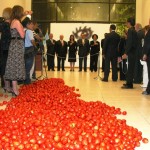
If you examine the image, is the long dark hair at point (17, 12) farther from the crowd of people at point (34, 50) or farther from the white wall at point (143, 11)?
the white wall at point (143, 11)

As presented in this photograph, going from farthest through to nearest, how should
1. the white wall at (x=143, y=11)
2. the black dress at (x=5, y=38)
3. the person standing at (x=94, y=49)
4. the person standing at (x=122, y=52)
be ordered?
the white wall at (x=143, y=11)
the person standing at (x=94, y=49)
the person standing at (x=122, y=52)
the black dress at (x=5, y=38)

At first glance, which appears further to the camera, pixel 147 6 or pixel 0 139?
pixel 147 6

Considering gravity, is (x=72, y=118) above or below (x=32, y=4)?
below

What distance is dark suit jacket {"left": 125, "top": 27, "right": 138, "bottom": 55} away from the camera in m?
8.42

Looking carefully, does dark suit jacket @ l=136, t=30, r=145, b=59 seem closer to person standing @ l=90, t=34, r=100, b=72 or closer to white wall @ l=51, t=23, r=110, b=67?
person standing @ l=90, t=34, r=100, b=72

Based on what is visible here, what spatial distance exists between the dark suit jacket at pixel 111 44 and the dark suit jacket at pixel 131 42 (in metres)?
1.97

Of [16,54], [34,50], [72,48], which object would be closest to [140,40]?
[34,50]

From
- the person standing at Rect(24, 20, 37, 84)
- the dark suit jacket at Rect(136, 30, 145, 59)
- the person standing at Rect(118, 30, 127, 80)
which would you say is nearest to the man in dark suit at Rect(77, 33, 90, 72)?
the person standing at Rect(118, 30, 127, 80)

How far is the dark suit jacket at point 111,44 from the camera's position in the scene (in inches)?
414

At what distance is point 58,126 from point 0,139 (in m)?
0.64

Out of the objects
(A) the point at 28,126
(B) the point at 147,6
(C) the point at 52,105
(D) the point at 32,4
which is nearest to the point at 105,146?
(A) the point at 28,126

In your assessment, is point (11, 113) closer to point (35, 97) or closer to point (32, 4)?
point (35, 97)

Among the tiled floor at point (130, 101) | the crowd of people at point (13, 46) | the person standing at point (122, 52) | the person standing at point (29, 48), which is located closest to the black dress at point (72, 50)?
the person standing at point (122, 52)

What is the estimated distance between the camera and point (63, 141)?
3102 mm
